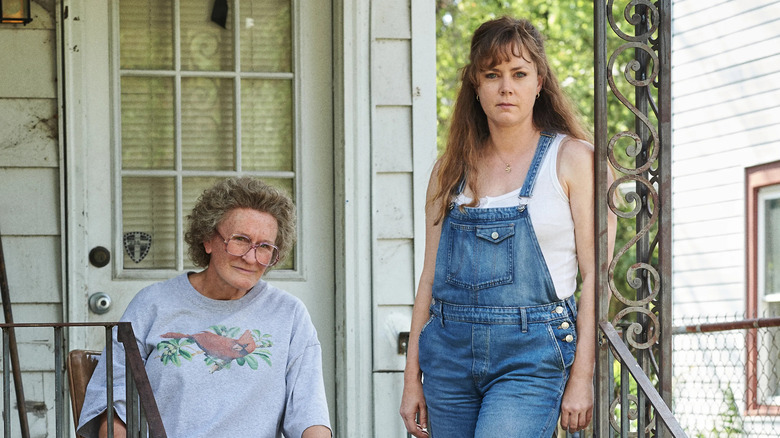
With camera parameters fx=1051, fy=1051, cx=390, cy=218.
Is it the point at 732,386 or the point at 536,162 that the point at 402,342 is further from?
the point at 732,386

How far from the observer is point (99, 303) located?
391 cm

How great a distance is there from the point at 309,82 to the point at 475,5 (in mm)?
11898

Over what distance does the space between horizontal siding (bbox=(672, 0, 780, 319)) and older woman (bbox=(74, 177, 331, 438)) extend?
5.55m

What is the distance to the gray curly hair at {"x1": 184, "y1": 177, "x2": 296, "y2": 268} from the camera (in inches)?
117

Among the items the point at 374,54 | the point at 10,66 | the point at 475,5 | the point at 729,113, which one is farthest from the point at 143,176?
the point at 475,5

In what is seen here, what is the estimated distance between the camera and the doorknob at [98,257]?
395 centimetres

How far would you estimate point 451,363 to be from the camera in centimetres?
248

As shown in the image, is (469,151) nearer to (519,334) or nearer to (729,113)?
(519,334)

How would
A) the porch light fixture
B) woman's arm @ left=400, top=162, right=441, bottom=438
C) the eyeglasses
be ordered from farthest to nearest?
the porch light fixture < the eyeglasses < woman's arm @ left=400, top=162, right=441, bottom=438

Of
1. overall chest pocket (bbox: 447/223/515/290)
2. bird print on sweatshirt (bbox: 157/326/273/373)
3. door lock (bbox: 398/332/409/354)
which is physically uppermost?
overall chest pocket (bbox: 447/223/515/290)

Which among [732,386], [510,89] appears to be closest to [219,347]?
[510,89]

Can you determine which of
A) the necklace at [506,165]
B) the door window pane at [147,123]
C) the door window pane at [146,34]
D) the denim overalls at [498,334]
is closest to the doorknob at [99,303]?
the door window pane at [147,123]

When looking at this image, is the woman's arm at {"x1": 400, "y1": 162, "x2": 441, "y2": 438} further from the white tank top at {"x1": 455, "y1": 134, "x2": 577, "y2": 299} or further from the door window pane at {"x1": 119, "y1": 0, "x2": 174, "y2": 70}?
the door window pane at {"x1": 119, "y1": 0, "x2": 174, "y2": 70}

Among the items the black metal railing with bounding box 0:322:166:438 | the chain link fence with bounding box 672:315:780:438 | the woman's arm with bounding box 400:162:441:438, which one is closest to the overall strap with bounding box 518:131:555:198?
the woman's arm with bounding box 400:162:441:438
